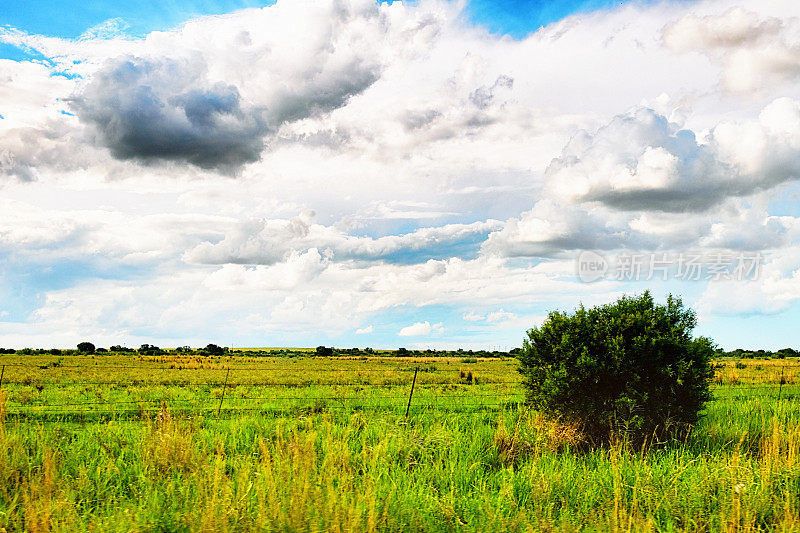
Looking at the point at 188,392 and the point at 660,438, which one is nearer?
the point at 660,438

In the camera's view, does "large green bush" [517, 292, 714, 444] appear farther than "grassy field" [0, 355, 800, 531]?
Yes

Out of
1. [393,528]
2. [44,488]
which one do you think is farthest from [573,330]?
[44,488]

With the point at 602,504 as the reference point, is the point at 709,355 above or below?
above

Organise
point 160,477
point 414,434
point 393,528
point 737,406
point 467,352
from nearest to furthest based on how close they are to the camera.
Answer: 1. point 393,528
2. point 160,477
3. point 414,434
4. point 737,406
5. point 467,352

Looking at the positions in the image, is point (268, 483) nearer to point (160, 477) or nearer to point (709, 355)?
point (160, 477)

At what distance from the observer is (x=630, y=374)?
11.6 metres

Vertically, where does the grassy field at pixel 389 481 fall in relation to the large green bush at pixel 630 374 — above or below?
below

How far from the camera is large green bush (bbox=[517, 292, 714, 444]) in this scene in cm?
1147

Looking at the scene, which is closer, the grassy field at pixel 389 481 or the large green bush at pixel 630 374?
the grassy field at pixel 389 481

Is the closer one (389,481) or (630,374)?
(389,481)

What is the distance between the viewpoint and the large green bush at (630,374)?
1147 centimetres

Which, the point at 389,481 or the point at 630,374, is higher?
the point at 630,374

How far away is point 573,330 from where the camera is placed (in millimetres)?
12094

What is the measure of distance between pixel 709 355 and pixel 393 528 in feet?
28.5
